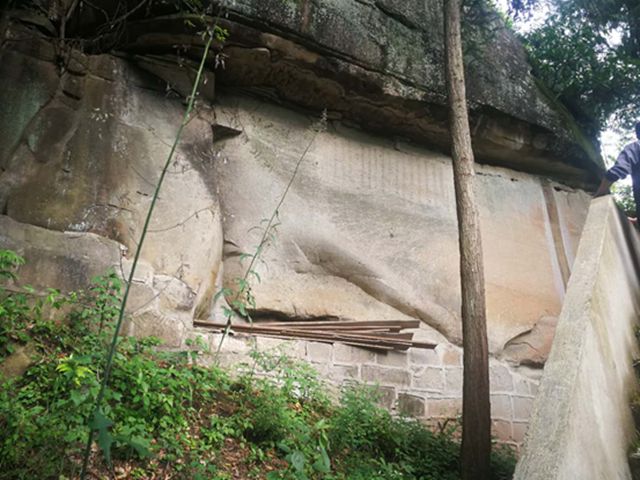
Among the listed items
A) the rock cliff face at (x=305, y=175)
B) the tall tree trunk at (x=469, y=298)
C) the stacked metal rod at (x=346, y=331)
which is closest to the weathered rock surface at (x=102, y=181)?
the rock cliff face at (x=305, y=175)

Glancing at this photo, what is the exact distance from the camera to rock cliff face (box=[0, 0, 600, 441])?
4879mm

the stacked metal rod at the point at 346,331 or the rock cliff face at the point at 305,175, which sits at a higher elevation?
the rock cliff face at the point at 305,175

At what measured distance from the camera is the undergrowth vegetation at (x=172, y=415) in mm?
2889

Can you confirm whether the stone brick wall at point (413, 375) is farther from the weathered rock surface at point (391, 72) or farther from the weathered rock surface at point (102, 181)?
the weathered rock surface at point (391, 72)

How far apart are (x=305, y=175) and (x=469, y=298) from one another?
2719mm

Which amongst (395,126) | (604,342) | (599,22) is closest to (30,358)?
(604,342)

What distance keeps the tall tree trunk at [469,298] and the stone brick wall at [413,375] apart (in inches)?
49.9

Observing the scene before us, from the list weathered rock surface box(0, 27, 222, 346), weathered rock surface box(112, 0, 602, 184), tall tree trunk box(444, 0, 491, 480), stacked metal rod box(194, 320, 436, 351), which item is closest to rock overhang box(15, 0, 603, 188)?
weathered rock surface box(112, 0, 602, 184)

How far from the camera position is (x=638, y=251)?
4047mm

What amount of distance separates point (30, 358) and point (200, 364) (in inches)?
48.9

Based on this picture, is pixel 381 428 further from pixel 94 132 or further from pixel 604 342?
pixel 94 132

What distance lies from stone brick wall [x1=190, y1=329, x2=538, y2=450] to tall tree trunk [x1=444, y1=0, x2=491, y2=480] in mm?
1266

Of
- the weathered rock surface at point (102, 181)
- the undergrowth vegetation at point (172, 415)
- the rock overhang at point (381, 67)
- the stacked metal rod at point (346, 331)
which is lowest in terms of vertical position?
the undergrowth vegetation at point (172, 415)

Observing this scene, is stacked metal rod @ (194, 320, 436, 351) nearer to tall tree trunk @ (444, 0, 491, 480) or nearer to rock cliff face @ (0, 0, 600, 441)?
rock cliff face @ (0, 0, 600, 441)
